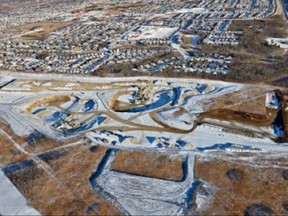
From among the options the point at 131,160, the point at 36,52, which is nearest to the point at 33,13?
the point at 36,52

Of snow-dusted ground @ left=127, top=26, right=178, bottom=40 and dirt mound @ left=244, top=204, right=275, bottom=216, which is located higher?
dirt mound @ left=244, top=204, right=275, bottom=216

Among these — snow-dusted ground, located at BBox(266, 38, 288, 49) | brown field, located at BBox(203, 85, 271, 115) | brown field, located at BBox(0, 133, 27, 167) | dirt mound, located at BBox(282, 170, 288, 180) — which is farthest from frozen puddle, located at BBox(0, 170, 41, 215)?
snow-dusted ground, located at BBox(266, 38, 288, 49)

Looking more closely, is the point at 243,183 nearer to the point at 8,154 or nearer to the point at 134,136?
the point at 134,136

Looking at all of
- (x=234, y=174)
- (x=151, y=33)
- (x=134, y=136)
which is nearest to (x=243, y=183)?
(x=234, y=174)

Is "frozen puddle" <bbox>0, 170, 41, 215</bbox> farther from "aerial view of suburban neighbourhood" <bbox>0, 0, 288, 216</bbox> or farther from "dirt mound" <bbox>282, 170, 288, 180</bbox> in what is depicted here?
"dirt mound" <bbox>282, 170, 288, 180</bbox>

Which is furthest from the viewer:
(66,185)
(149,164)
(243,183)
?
(149,164)

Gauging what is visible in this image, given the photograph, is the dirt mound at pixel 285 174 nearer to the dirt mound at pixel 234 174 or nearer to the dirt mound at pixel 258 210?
the dirt mound at pixel 234 174
